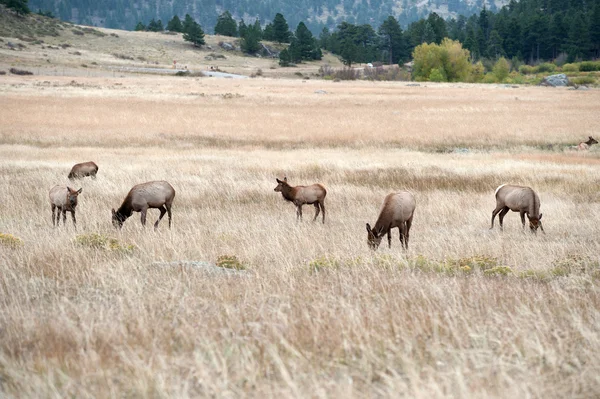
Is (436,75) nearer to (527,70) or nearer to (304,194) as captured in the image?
(527,70)

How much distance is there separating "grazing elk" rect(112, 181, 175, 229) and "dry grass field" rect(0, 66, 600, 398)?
15.3 inches

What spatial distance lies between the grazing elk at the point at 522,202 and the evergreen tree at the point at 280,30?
508ft

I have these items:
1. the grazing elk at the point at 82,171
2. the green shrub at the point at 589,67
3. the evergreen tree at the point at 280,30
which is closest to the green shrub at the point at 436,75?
the green shrub at the point at 589,67

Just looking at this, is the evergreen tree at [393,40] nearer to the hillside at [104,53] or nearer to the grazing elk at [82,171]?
the hillside at [104,53]

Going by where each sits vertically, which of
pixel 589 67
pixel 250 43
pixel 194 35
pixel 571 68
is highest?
pixel 194 35

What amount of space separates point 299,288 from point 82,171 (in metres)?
15.1

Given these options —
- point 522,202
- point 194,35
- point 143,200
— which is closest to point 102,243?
point 143,200

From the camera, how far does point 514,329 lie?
561 centimetres

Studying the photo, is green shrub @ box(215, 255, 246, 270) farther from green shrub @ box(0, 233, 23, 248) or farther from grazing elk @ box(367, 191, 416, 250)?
green shrub @ box(0, 233, 23, 248)

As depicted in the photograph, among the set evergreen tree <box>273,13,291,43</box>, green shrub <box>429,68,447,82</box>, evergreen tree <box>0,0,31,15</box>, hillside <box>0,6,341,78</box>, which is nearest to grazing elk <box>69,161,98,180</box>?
hillside <box>0,6,341,78</box>

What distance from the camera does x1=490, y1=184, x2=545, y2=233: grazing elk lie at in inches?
557

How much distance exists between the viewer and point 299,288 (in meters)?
7.23

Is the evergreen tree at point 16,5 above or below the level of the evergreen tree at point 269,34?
above

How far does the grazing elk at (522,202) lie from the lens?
46.4 ft
